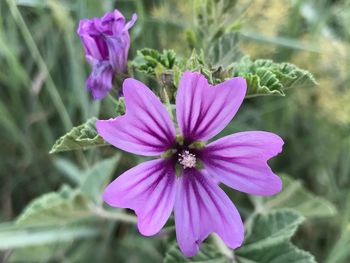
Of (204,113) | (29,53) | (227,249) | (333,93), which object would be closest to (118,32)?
(204,113)

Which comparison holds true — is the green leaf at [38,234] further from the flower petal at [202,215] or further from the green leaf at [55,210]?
the flower petal at [202,215]

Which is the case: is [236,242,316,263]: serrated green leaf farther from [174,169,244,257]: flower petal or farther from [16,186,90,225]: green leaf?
[16,186,90,225]: green leaf

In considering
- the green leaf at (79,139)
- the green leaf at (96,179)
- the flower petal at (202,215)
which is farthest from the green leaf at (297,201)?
the green leaf at (79,139)

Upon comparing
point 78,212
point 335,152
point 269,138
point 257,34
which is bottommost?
point 335,152

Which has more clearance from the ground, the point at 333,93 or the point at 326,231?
the point at 333,93

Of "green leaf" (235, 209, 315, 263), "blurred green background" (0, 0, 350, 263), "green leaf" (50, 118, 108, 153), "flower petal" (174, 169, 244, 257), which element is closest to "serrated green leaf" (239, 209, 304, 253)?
"green leaf" (235, 209, 315, 263)

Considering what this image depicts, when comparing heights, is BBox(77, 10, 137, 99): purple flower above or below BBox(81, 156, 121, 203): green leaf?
above

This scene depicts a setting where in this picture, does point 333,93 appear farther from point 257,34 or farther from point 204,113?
point 204,113
